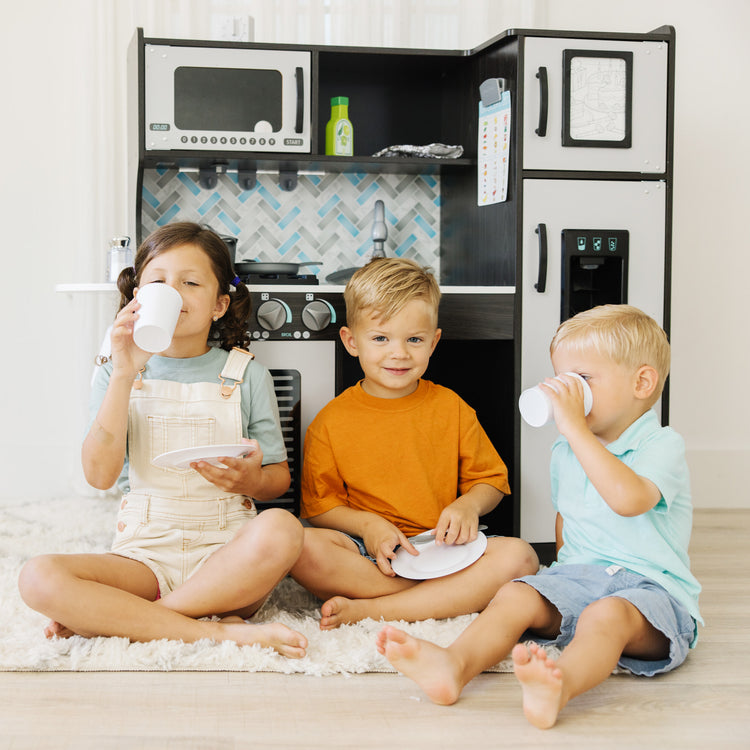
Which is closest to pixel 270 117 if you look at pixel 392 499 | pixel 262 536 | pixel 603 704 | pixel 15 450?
pixel 392 499

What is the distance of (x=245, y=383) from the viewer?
174cm

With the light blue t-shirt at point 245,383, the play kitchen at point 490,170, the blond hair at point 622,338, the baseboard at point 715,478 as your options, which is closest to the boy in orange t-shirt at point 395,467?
the light blue t-shirt at point 245,383

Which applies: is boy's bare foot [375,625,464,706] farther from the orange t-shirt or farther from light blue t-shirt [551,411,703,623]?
the orange t-shirt

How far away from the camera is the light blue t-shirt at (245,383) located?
1.69 meters

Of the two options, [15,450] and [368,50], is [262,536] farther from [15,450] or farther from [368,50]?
[15,450]

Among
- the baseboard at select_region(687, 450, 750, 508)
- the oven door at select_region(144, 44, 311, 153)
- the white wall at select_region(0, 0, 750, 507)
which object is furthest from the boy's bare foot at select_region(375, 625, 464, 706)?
the baseboard at select_region(687, 450, 750, 508)

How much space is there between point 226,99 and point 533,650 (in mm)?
1711

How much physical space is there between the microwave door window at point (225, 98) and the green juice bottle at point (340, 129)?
11.2 inches

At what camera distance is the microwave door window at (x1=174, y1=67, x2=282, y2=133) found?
7.32ft

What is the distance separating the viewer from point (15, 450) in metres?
2.94

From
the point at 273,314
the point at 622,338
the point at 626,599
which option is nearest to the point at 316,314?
the point at 273,314

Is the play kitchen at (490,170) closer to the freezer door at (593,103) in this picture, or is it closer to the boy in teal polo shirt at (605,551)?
the freezer door at (593,103)

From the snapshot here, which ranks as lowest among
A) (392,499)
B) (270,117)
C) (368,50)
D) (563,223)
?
(392,499)

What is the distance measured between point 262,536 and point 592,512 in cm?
59
